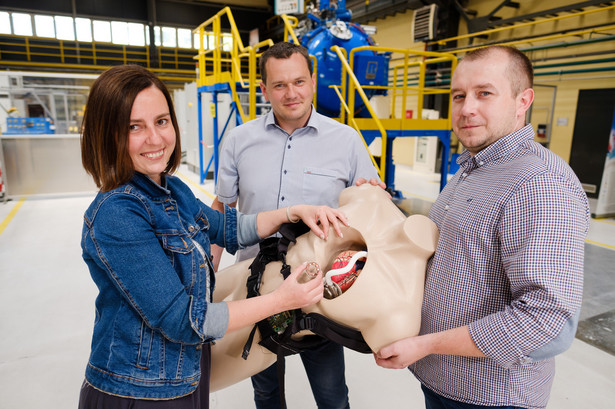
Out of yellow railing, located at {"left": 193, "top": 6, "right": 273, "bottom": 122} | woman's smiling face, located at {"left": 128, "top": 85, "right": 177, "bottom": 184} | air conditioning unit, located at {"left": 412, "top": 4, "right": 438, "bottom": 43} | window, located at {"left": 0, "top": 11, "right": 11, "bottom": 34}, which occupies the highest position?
window, located at {"left": 0, "top": 11, "right": 11, "bottom": 34}

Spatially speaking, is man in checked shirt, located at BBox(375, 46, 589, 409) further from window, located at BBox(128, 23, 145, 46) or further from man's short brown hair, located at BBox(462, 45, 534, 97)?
window, located at BBox(128, 23, 145, 46)

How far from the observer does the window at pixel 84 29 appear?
16.4 meters

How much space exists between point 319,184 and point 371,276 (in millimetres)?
813

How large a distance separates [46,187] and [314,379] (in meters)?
7.96

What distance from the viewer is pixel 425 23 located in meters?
10.3

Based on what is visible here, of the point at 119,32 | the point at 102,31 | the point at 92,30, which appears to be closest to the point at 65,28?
the point at 92,30

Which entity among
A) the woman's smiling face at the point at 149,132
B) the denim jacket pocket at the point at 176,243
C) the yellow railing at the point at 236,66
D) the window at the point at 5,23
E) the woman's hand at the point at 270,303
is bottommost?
the woman's hand at the point at 270,303

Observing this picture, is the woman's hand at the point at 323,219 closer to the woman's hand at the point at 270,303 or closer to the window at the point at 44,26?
the woman's hand at the point at 270,303

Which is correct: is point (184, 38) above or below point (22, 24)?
above

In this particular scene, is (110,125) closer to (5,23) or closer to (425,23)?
(425,23)

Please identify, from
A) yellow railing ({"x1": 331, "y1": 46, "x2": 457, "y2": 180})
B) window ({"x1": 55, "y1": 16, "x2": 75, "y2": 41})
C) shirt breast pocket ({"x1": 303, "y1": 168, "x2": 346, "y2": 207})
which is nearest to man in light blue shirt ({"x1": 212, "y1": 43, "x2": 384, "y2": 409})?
shirt breast pocket ({"x1": 303, "y1": 168, "x2": 346, "y2": 207})

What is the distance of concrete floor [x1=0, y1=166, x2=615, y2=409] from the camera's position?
2.42 metres

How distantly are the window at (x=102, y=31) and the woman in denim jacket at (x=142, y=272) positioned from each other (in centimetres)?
1915

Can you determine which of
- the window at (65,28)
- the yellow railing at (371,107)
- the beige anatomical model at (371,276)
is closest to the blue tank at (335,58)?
the yellow railing at (371,107)
